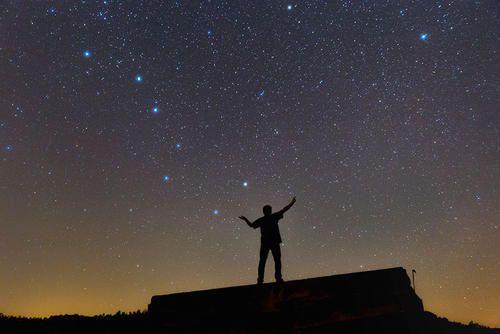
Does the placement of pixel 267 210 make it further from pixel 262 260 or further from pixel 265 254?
pixel 262 260

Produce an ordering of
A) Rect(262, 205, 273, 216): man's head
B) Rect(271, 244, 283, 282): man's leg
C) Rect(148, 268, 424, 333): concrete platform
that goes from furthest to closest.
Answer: Rect(262, 205, 273, 216): man's head
Rect(271, 244, 283, 282): man's leg
Rect(148, 268, 424, 333): concrete platform

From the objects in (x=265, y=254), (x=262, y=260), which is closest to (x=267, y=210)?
(x=265, y=254)

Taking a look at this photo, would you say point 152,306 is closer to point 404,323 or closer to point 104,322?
point 404,323

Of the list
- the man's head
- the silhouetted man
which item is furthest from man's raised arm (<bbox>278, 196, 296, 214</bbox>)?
the man's head

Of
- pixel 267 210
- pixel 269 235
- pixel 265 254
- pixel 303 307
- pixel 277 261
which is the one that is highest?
pixel 267 210

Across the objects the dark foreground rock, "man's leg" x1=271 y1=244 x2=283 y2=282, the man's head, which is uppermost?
the man's head

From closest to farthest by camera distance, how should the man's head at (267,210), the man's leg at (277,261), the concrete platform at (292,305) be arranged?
the concrete platform at (292,305) → the man's leg at (277,261) → the man's head at (267,210)

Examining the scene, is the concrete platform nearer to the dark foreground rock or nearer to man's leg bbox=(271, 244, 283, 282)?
the dark foreground rock

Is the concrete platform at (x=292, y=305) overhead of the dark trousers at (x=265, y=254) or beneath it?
beneath

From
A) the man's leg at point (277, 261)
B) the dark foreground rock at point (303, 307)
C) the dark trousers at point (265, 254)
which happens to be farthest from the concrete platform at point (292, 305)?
the dark trousers at point (265, 254)

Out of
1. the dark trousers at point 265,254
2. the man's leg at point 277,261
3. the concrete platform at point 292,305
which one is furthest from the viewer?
the dark trousers at point 265,254

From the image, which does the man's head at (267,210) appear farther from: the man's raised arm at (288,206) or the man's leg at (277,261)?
the man's leg at (277,261)

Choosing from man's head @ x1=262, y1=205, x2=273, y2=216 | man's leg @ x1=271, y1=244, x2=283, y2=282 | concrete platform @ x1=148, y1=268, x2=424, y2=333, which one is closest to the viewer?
concrete platform @ x1=148, y1=268, x2=424, y2=333

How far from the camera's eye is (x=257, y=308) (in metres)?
5.54
